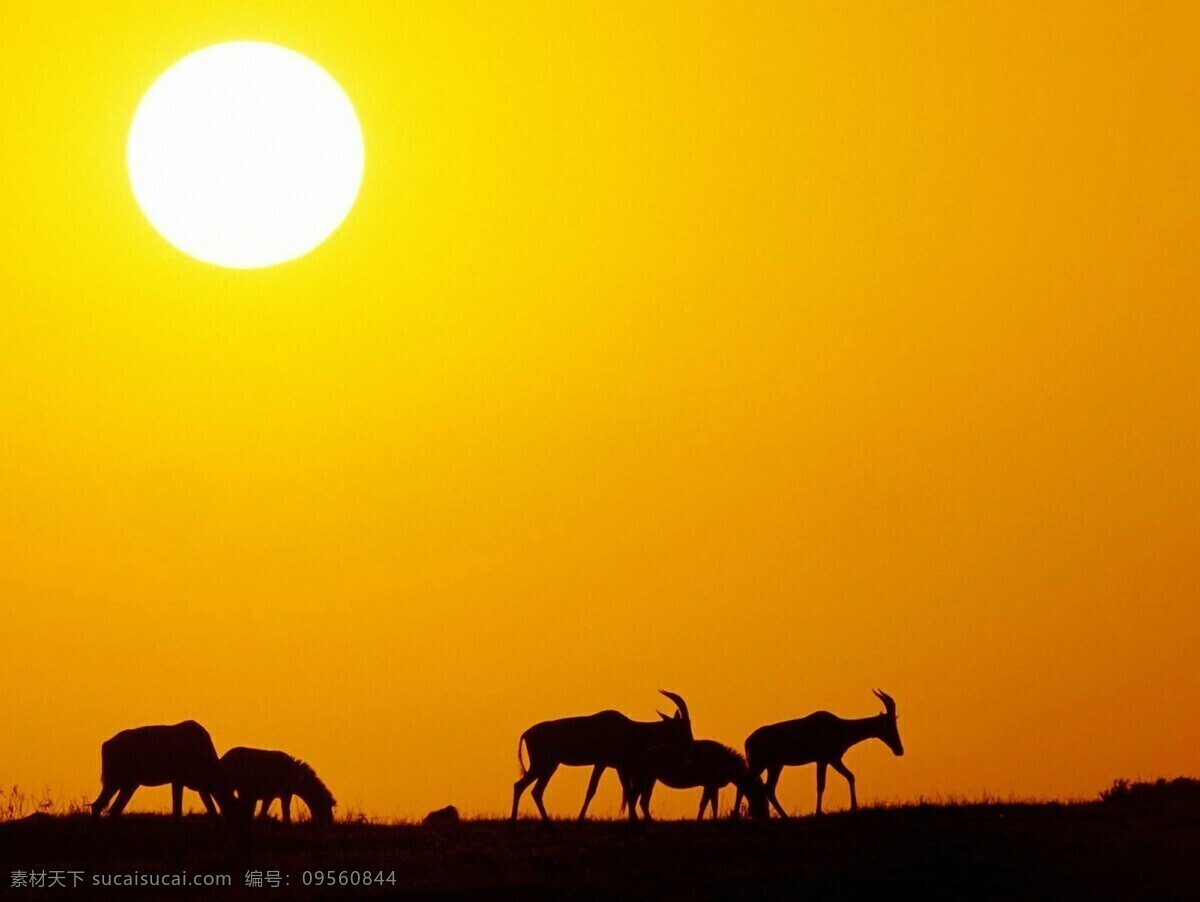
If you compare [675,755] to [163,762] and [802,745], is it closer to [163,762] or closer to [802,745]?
[802,745]

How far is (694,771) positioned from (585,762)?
1791 millimetres

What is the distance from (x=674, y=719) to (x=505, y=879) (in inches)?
341

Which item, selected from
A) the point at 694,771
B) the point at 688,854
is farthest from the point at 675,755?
the point at 688,854

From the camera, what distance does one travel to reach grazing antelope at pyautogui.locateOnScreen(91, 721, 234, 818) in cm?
3172

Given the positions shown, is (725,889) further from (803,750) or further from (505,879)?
(803,750)

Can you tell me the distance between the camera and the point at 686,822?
31625mm

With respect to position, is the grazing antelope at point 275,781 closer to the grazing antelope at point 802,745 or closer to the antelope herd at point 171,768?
the antelope herd at point 171,768

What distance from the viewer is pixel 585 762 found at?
3375 cm

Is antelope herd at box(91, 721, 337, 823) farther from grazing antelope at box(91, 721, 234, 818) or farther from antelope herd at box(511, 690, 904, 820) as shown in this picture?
antelope herd at box(511, 690, 904, 820)

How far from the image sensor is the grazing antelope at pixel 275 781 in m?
34.1

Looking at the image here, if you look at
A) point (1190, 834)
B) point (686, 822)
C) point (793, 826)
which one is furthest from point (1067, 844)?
point (686, 822)

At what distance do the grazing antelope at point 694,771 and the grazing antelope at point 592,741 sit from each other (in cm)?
45

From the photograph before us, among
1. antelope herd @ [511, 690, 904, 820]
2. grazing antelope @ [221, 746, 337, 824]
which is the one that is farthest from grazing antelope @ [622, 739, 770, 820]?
grazing antelope @ [221, 746, 337, 824]

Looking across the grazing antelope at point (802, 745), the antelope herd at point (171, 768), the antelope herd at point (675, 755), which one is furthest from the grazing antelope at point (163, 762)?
the grazing antelope at point (802, 745)
